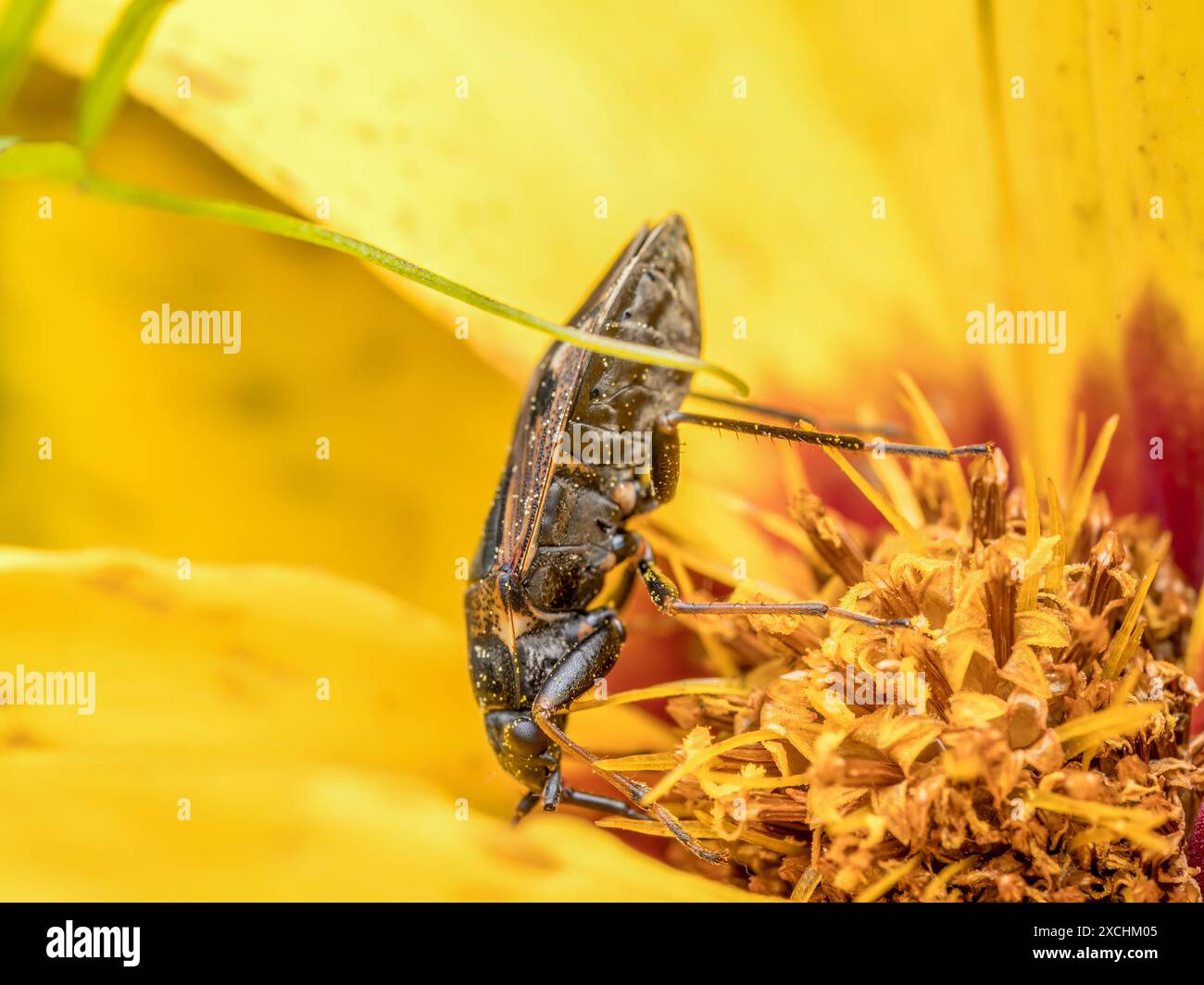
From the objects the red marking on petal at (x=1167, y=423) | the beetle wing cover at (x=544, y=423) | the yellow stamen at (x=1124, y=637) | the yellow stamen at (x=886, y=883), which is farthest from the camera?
the red marking on petal at (x=1167, y=423)

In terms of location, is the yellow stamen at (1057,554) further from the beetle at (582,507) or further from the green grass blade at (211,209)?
Answer: the green grass blade at (211,209)

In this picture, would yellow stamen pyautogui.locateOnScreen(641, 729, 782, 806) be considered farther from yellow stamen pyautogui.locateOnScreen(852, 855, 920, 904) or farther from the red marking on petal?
the red marking on petal

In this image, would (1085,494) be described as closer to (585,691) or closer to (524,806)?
(585,691)

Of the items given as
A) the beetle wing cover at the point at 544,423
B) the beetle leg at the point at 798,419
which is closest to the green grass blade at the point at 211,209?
the beetle wing cover at the point at 544,423

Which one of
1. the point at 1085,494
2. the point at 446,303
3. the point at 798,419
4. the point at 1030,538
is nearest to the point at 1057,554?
the point at 1030,538

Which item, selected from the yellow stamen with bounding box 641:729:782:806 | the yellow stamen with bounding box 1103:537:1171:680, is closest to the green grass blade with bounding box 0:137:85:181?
the yellow stamen with bounding box 641:729:782:806
